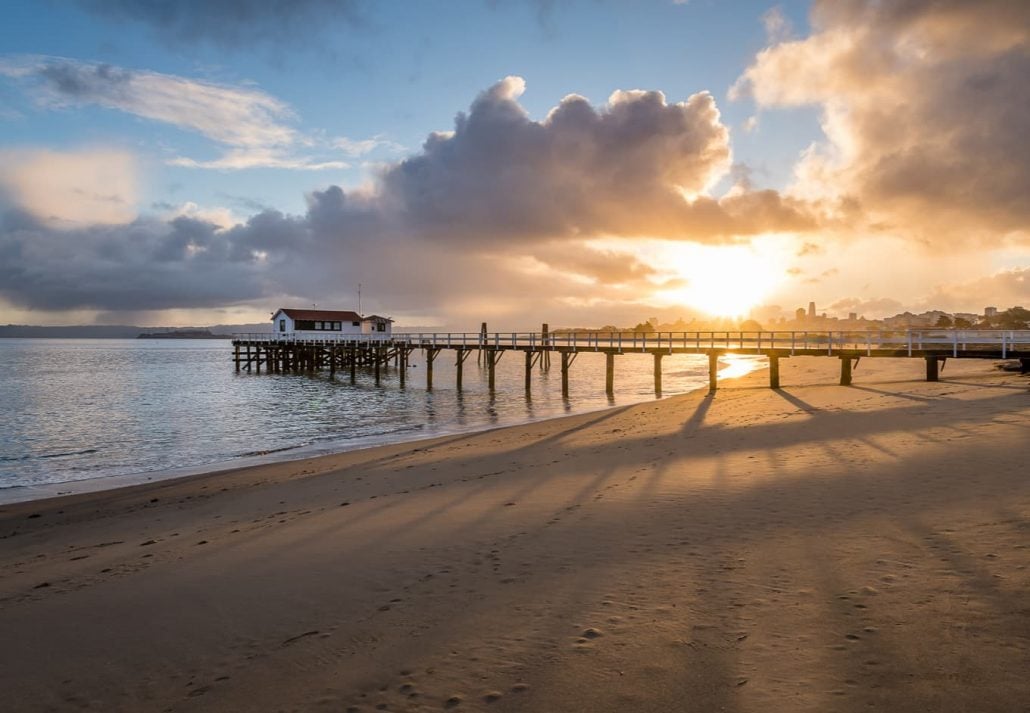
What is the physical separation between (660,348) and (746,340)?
483cm

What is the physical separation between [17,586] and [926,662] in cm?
911

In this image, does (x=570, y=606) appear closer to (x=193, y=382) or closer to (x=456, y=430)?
(x=456, y=430)

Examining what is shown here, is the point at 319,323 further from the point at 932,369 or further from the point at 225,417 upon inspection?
the point at 932,369

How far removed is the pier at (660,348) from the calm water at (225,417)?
258cm

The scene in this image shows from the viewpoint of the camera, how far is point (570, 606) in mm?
5238

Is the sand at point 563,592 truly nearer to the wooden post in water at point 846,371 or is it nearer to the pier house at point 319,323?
the wooden post in water at point 846,371

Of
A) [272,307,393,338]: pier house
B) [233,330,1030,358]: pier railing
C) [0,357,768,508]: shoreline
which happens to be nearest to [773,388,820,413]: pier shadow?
[233,330,1030,358]: pier railing

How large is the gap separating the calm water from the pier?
258 centimetres

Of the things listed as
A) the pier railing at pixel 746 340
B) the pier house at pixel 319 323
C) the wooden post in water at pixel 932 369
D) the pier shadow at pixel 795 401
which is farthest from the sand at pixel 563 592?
the pier house at pixel 319 323

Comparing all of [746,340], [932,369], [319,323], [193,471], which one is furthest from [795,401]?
[319,323]

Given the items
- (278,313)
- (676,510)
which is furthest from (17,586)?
(278,313)

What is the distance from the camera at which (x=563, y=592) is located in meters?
5.55

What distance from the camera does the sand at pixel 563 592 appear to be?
160 inches

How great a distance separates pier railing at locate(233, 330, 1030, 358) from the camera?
2819cm
